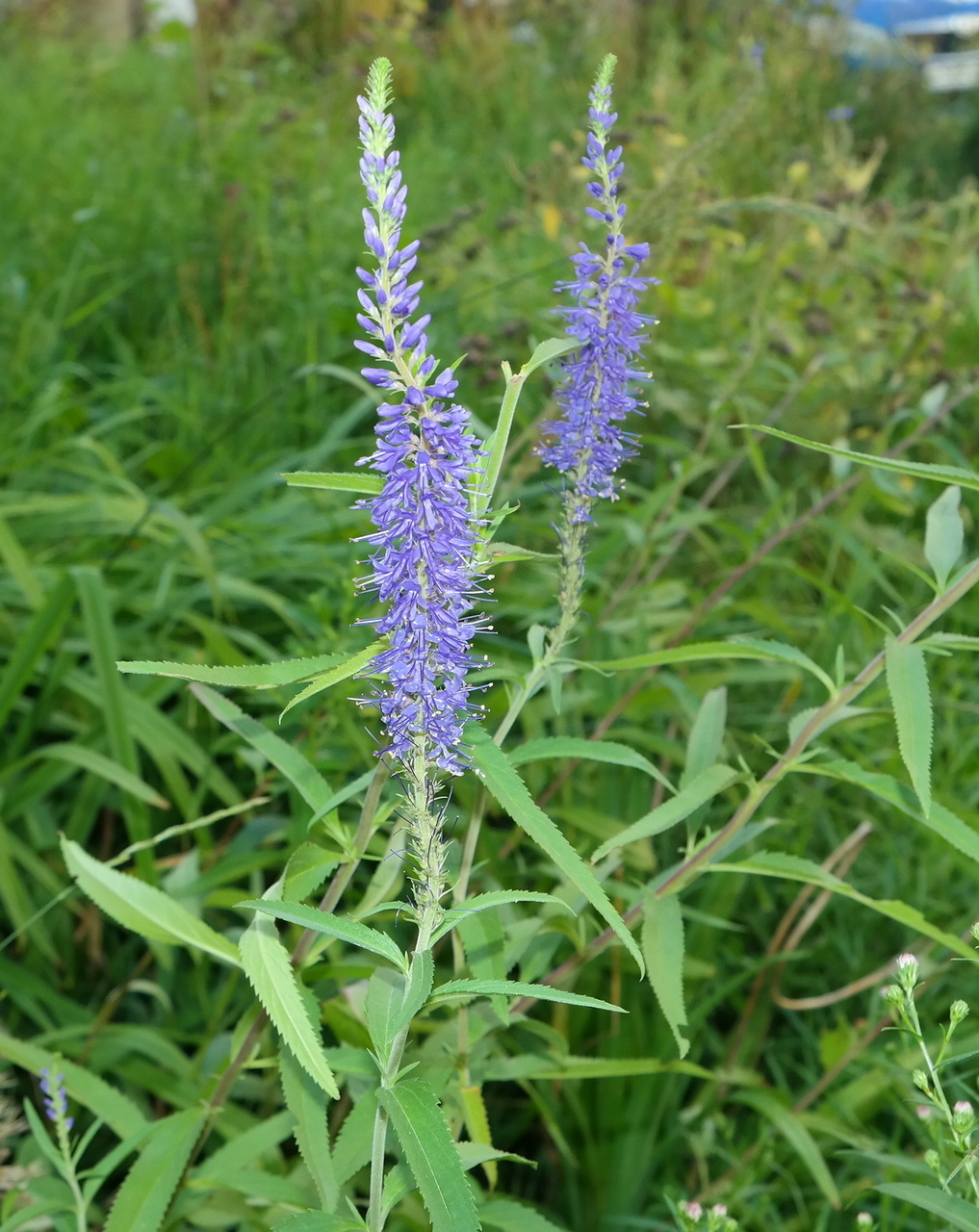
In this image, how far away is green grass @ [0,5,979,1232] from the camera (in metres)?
2.44

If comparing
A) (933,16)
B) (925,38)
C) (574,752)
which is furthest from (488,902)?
(933,16)

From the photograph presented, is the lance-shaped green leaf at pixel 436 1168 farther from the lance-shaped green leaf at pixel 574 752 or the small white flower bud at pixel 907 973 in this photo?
the small white flower bud at pixel 907 973

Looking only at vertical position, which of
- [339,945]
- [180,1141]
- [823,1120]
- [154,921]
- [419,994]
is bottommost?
[823,1120]

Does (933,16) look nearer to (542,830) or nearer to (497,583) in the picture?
(497,583)

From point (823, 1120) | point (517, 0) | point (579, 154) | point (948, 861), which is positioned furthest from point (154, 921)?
point (517, 0)

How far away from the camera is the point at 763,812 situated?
289 centimetres

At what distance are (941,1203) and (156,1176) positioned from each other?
3.12ft

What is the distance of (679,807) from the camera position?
5.34 feet

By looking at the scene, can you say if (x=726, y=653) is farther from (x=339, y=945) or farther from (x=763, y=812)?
(x=763, y=812)

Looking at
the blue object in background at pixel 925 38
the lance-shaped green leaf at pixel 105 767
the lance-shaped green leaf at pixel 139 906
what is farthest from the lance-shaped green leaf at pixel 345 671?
the blue object in background at pixel 925 38

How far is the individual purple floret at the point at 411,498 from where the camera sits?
1.13 meters

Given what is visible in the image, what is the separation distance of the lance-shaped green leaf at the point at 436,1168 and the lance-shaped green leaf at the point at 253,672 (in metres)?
0.44

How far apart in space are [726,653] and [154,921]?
83cm

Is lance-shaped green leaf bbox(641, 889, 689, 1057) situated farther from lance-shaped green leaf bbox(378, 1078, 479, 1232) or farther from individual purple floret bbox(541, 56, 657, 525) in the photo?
individual purple floret bbox(541, 56, 657, 525)
